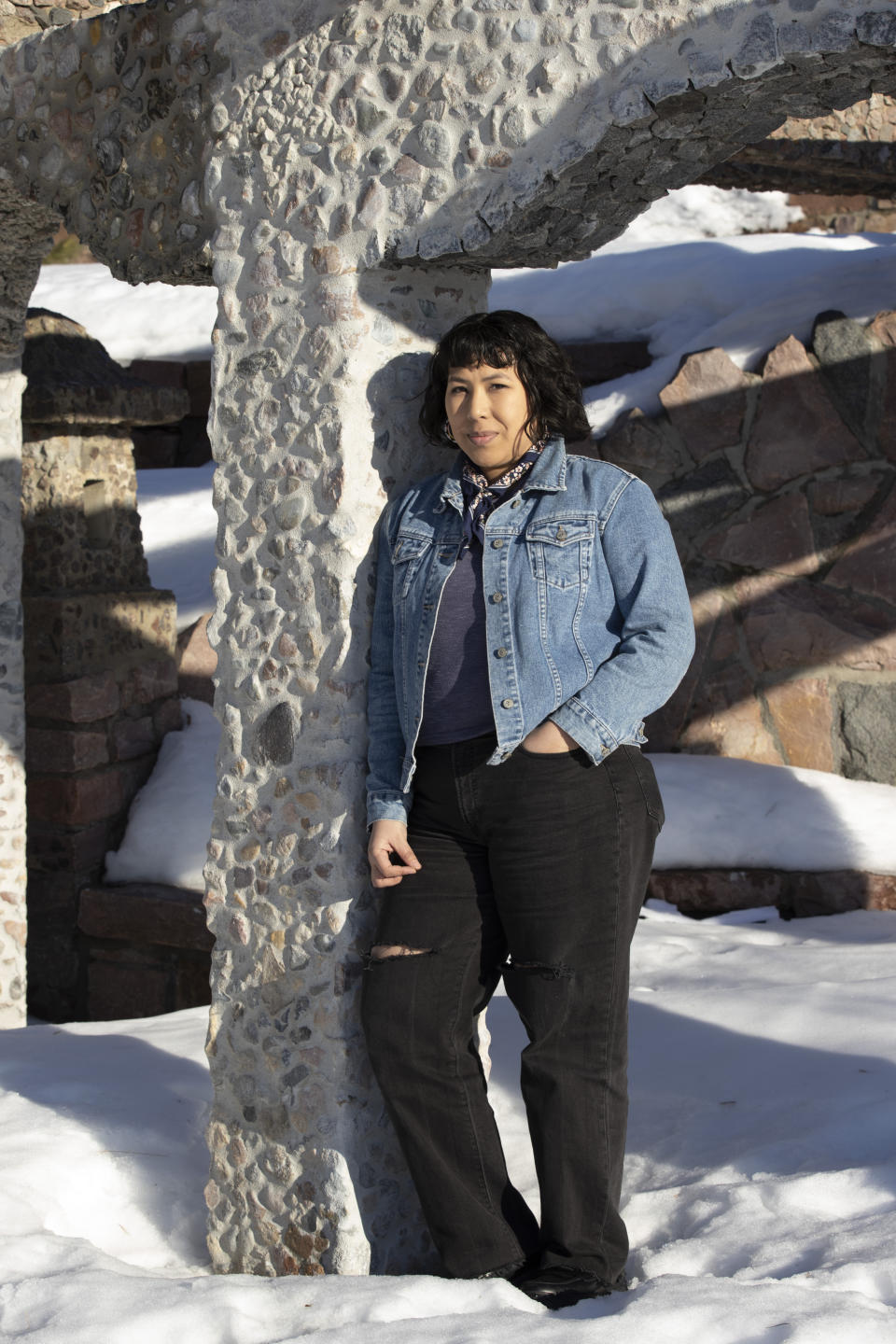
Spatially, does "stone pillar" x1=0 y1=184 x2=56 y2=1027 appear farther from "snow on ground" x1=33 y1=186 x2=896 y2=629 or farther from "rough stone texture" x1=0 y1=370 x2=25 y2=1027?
"snow on ground" x1=33 y1=186 x2=896 y2=629

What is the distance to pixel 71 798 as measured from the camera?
214 inches

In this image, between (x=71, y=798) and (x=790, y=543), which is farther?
(x=790, y=543)

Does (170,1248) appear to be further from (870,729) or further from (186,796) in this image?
(870,729)

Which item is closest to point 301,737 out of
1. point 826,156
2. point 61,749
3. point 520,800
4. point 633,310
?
point 520,800

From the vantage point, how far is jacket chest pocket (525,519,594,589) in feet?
7.70

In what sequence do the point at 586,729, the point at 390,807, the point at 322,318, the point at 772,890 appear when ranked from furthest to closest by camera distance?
1. the point at 772,890
2. the point at 322,318
3. the point at 390,807
4. the point at 586,729

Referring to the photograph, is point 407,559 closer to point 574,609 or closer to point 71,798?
point 574,609

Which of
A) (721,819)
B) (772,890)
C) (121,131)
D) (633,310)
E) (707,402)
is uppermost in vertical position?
(633,310)

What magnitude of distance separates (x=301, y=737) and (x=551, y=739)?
2.08 feet

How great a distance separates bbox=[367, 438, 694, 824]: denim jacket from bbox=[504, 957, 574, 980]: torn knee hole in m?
0.36

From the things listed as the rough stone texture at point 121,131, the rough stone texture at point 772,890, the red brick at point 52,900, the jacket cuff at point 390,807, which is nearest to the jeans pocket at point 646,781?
the jacket cuff at point 390,807

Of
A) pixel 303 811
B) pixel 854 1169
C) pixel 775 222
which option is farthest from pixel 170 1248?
pixel 775 222

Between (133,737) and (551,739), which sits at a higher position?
(551,739)

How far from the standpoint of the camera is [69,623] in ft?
17.8
